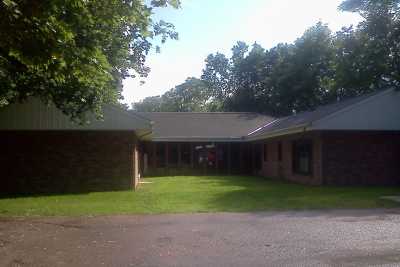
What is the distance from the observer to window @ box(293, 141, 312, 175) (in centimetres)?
2417

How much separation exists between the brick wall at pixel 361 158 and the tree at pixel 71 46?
369 inches

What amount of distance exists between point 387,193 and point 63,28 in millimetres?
14039

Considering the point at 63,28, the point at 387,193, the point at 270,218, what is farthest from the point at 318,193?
the point at 63,28

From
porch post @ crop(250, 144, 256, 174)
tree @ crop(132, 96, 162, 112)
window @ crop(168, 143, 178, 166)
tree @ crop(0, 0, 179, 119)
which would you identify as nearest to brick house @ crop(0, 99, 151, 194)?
tree @ crop(0, 0, 179, 119)

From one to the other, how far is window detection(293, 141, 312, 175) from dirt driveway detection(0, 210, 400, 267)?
34.7 feet

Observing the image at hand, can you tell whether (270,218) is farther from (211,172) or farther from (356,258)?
(211,172)

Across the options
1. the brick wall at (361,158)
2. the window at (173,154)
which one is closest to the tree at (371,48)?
the brick wall at (361,158)

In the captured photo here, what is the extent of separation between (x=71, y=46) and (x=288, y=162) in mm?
19112

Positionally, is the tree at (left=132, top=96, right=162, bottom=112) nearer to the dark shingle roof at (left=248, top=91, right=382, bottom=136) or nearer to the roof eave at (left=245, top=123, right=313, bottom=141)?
the dark shingle roof at (left=248, top=91, right=382, bottom=136)

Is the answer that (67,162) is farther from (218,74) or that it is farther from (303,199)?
(218,74)

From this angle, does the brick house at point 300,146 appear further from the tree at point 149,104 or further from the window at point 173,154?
the tree at point 149,104

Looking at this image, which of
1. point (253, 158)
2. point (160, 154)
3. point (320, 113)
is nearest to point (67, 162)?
point (320, 113)

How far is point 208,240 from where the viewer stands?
9891mm

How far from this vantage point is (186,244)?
31.2 ft
